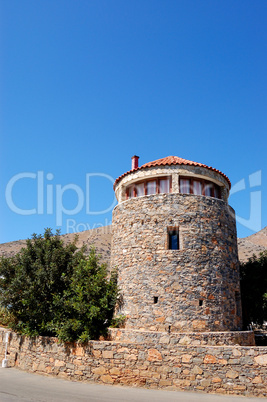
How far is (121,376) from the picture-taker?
1112cm

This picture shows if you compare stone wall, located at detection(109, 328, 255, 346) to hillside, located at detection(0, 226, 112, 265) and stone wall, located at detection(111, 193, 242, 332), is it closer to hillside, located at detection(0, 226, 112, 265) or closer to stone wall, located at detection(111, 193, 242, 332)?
stone wall, located at detection(111, 193, 242, 332)

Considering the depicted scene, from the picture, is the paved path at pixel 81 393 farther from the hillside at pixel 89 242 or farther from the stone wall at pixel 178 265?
the hillside at pixel 89 242

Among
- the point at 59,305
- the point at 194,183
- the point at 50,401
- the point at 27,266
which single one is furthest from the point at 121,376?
the point at 194,183

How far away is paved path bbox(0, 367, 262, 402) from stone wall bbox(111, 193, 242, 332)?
110 inches

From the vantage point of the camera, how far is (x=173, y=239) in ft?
46.3

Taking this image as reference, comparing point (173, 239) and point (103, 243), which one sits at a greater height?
point (103, 243)

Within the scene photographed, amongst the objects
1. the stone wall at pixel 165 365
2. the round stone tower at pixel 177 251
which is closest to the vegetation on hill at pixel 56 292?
the stone wall at pixel 165 365

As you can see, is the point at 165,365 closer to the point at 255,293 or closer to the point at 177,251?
the point at 177,251

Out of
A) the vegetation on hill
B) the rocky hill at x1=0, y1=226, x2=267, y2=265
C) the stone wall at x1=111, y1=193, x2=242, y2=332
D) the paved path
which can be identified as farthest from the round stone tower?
the rocky hill at x1=0, y1=226, x2=267, y2=265

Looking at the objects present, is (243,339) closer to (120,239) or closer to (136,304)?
(136,304)

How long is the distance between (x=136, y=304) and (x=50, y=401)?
516 cm

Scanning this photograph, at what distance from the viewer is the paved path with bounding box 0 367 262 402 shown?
934cm

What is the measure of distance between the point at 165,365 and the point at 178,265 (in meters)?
4.05

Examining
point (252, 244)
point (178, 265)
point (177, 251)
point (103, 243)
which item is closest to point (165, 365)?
point (178, 265)
